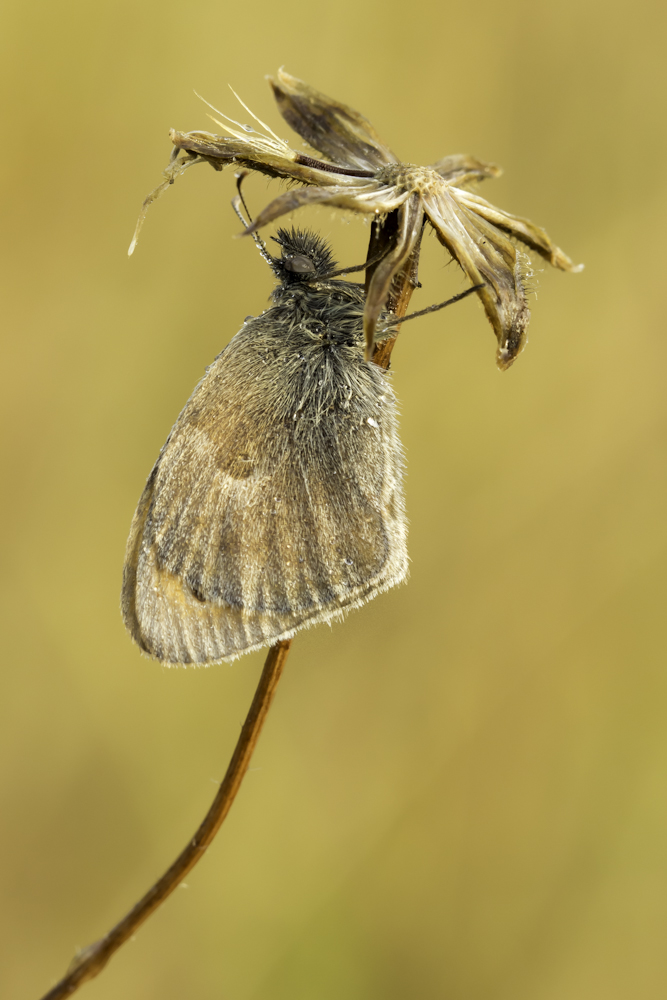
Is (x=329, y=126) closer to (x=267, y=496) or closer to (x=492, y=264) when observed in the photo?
(x=492, y=264)

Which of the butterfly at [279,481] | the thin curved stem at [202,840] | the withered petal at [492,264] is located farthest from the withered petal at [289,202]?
the thin curved stem at [202,840]

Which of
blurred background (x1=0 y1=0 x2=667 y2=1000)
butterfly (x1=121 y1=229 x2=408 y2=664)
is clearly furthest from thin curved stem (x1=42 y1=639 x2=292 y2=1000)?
blurred background (x1=0 y1=0 x2=667 y2=1000)

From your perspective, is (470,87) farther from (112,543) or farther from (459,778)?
(459,778)

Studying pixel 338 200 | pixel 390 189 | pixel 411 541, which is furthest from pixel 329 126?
pixel 411 541

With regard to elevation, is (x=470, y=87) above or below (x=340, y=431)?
above

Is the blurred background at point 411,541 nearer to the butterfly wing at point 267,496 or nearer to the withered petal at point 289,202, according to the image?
the butterfly wing at point 267,496

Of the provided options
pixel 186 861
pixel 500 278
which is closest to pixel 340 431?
pixel 500 278
